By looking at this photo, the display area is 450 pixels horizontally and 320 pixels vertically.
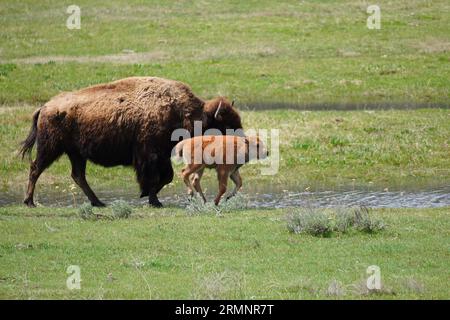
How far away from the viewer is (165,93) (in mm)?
18016

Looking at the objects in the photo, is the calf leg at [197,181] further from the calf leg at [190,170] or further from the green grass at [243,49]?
the green grass at [243,49]

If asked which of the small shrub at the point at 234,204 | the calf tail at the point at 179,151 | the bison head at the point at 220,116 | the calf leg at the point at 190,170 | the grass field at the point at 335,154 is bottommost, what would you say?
the grass field at the point at 335,154

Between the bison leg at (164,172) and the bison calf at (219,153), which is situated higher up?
the bison calf at (219,153)

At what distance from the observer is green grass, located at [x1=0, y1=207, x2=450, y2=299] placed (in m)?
10.7

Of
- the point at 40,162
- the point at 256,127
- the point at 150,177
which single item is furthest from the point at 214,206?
the point at 256,127

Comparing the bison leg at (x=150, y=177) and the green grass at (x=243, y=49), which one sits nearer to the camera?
the bison leg at (x=150, y=177)

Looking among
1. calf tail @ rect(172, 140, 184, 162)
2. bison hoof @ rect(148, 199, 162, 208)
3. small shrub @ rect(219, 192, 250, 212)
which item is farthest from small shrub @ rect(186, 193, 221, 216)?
bison hoof @ rect(148, 199, 162, 208)

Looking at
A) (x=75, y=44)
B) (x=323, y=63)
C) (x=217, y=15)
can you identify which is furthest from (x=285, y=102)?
(x=217, y=15)

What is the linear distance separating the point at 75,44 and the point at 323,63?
10.5 meters

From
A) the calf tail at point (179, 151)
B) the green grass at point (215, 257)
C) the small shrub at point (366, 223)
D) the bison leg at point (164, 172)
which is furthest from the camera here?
the bison leg at point (164, 172)

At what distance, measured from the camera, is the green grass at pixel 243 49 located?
1225 inches

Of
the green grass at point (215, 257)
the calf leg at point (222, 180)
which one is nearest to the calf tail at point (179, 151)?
the calf leg at point (222, 180)

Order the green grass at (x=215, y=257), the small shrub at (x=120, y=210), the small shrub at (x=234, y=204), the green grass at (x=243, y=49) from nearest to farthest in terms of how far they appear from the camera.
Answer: the green grass at (x=215, y=257) < the small shrub at (x=120, y=210) < the small shrub at (x=234, y=204) < the green grass at (x=243, y=49)

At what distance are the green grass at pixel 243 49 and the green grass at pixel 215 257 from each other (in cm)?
1558
